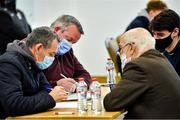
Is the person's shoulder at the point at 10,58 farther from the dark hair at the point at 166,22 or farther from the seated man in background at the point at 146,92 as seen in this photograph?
the dark hair at the point at 166,22

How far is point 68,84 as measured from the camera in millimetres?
4059

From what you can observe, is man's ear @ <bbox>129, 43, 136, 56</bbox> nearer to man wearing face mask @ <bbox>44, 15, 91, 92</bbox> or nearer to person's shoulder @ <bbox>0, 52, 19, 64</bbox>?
person's shoulder @ <bbox>0, 52, 19, 64</bbox>

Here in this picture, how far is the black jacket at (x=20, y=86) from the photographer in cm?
323

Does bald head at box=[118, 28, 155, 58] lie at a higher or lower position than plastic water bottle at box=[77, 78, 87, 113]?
higher

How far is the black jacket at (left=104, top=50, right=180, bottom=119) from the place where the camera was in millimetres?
3203

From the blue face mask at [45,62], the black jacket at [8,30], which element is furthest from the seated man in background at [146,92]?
the black jacket at [8,30]

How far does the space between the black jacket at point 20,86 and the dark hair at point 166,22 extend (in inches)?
50.8

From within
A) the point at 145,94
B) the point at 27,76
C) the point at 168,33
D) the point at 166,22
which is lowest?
the point at 145,94

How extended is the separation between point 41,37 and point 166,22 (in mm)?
1374

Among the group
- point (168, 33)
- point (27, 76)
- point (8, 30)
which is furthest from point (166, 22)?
point (8, 30)

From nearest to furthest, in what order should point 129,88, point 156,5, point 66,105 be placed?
1. point 129,88
2. point 66,105
3. point 156,5

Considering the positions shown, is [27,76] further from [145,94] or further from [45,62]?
[145,94]

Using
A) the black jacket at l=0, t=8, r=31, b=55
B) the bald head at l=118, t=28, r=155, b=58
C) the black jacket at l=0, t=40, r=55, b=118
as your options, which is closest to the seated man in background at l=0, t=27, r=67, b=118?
the black jacket at l=0, t=40, r=55, b=118

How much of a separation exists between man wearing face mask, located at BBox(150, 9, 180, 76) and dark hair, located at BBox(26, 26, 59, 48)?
1.22m
